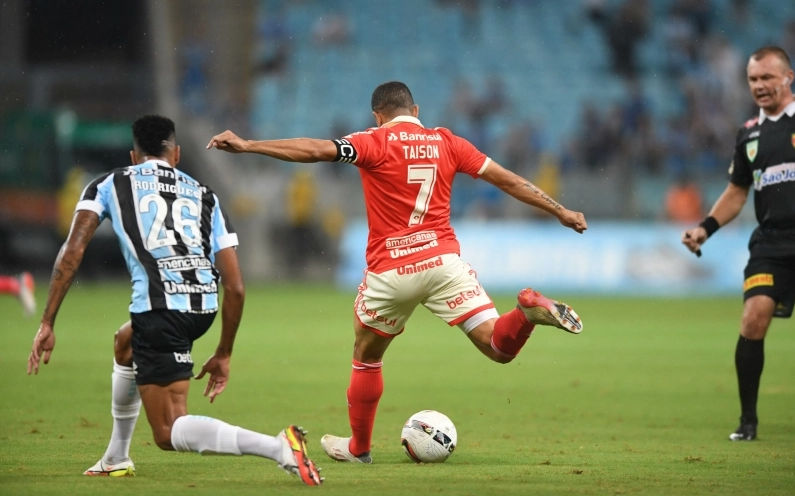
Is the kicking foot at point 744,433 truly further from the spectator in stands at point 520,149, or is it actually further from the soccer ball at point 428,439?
the spectator in stands at point 520,149

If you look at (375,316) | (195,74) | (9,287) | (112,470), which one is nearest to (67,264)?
(112,470)

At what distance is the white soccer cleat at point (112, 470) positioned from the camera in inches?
227

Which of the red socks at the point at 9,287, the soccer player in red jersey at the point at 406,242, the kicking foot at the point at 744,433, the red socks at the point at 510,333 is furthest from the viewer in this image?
the red socks at the point at 9,287

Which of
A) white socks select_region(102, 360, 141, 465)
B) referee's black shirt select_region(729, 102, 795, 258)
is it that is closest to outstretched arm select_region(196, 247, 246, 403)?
white socks select_region(102, 360, 141, 465)

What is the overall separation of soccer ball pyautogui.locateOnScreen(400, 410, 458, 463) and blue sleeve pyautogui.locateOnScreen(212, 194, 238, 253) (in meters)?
1.61

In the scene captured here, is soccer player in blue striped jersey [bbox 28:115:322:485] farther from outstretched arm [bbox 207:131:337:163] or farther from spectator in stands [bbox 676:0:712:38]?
spectator in stands [bbox 676:0:712:38]

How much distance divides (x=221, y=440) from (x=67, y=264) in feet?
4.12

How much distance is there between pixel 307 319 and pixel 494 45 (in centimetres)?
1504

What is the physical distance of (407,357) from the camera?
13.0 meters

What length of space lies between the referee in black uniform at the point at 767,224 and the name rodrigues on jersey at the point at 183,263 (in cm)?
375

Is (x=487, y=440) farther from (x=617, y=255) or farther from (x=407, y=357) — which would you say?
(x=617, y=255)

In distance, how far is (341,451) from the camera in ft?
21.5

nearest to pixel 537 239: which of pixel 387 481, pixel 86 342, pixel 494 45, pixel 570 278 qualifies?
pixel 570 278

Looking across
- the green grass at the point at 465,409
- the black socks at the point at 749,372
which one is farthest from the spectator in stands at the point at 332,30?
the black socks at the point at 749,372
